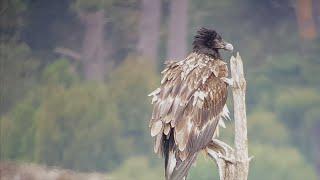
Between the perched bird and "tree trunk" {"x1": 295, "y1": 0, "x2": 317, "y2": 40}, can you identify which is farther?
"tree trunk" {"x1": 295, "y1": 0, "x2": 317, "y2": 40}

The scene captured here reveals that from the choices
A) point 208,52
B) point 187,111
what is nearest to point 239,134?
point 187,111

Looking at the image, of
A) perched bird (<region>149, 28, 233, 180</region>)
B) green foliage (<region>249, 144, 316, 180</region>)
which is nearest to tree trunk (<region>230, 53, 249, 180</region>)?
perched bird (<region>149, 28, 233, 180</region>)

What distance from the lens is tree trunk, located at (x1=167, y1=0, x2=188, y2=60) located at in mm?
7176

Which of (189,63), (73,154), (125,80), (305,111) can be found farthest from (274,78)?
(189,63)

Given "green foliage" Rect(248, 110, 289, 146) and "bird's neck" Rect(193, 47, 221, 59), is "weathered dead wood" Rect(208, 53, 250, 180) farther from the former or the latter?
"green foliage" Rect(248, 110, 289, 146)

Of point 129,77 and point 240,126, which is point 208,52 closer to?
point 240,126

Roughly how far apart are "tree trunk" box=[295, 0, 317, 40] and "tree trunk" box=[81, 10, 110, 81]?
155 cm

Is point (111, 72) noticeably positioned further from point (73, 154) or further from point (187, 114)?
point (187, 114)

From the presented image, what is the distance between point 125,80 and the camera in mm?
7305

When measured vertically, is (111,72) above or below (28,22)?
below

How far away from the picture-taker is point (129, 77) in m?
7.30

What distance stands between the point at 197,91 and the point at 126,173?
2.80 metres

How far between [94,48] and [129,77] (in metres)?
0.39

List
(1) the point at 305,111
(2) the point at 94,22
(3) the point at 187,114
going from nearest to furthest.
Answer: (3) the point at 187,114 < (1) the point at 305,111 < (2) the point at 94,22
